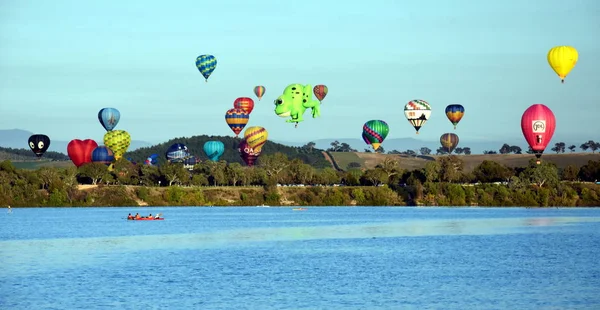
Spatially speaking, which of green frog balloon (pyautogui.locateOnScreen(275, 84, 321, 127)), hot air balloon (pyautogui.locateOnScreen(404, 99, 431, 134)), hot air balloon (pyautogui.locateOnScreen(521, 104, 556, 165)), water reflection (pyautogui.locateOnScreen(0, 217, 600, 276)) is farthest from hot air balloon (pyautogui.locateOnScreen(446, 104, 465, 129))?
green frog balloon (pyautogui.locateOnScreen(275, 84, 321, 127))

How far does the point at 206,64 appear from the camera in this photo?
18925cm

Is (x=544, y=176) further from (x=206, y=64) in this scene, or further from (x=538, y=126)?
(x=206, y=64)

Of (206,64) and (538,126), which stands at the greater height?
(206,64)

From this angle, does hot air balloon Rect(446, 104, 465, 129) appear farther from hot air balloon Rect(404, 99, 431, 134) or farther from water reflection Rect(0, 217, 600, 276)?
water reflection Rect(0, 217, 600, 276)

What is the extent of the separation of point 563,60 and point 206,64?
71047 mm

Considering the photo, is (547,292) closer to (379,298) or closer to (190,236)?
(379,298)

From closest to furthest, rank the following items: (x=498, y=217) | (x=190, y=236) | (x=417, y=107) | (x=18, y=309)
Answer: (x=18, y=309), (x=190, y=236), (x=498, y=217), (x=417, y=107)

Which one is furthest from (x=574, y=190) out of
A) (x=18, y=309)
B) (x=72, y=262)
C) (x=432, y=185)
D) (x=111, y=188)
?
(x=18, y=309)

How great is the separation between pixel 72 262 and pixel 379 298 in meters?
30.2

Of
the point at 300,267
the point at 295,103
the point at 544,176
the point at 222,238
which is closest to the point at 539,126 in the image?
the point at 544,176

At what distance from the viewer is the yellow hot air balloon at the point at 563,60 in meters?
150

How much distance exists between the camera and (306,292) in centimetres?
5794

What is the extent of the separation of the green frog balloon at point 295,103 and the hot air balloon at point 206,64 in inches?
2026

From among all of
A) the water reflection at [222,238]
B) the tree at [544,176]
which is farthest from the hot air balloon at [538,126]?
the tree at [544,176]
